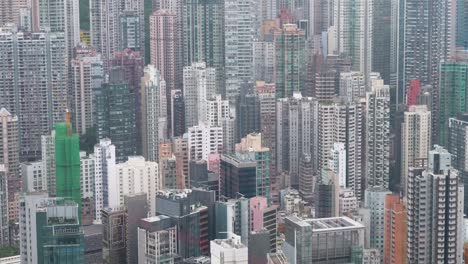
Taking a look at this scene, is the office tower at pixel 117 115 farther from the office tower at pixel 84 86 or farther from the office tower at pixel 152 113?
the office tower at pixel 84 86

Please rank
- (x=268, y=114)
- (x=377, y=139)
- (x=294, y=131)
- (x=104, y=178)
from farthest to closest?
(x=268, y=114), (x=294, y=131), (x=377, y=139), (x=104, y=178)

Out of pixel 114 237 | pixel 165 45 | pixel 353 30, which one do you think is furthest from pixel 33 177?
pixel 353 30

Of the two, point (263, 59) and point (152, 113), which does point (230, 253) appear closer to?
point (152, 113)

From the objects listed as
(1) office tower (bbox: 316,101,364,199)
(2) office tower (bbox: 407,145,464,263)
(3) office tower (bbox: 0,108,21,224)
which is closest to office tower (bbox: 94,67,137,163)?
(3) office tower (bbox: 0,108,21,224)

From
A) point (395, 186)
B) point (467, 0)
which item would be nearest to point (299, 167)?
point (395, 186)

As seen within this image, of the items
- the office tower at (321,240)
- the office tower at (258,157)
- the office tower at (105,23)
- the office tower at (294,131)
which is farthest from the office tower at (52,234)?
the office tower at (105,23)

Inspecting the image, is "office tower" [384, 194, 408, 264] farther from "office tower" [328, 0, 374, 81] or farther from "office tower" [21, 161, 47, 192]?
"office tower" [328, 0, 374, 81]
